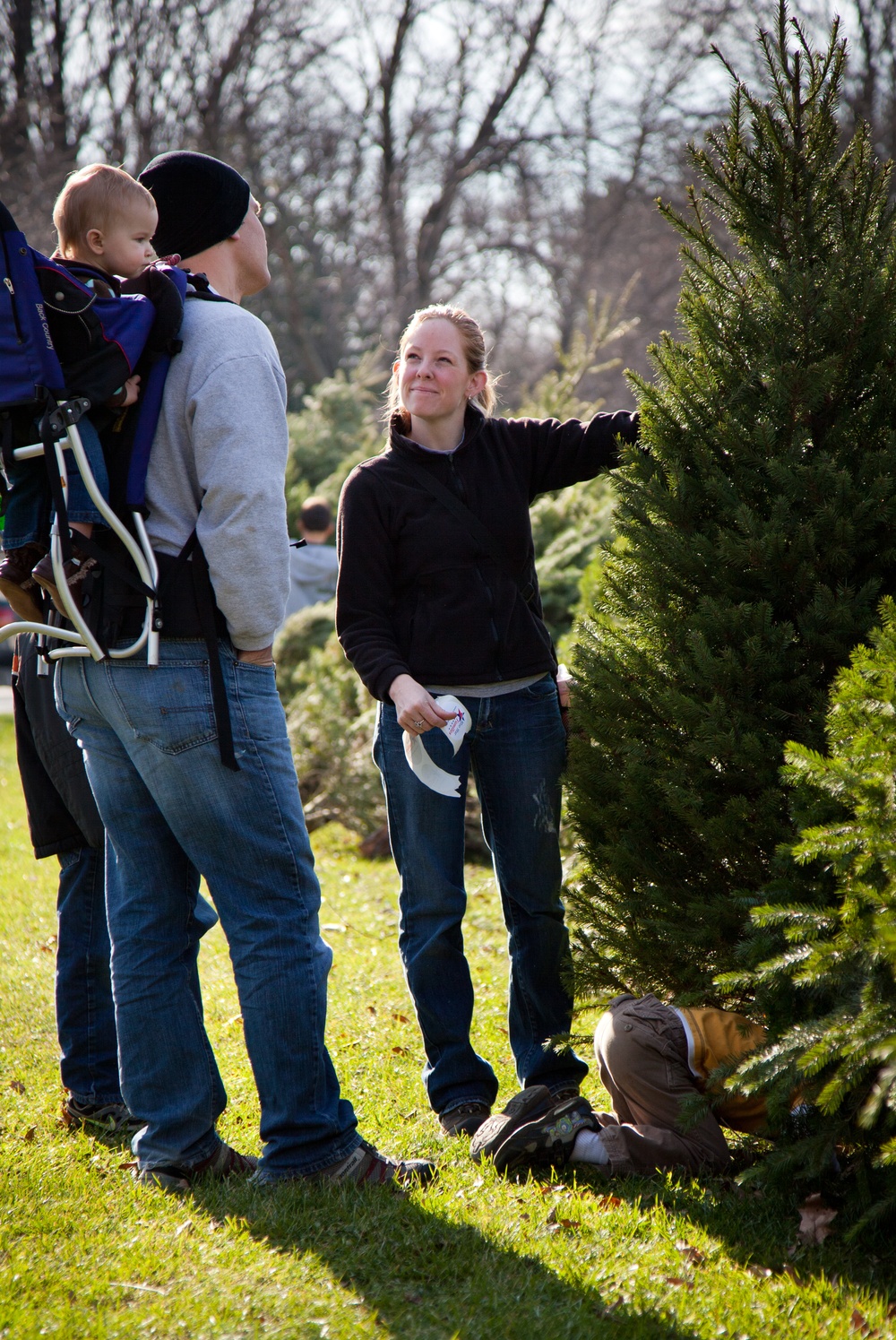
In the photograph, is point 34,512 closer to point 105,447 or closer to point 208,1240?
point 105,447

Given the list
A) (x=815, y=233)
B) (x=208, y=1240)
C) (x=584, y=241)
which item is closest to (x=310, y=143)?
(x=584, y=241)

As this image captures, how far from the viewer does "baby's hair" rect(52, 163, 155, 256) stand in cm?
257

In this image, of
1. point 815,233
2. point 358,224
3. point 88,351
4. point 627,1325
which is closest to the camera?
point 627,1325

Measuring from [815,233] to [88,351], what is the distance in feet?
5.93

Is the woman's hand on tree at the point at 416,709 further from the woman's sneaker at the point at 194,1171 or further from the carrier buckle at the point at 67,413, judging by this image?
the woman's sneaker at the point at 194,1171

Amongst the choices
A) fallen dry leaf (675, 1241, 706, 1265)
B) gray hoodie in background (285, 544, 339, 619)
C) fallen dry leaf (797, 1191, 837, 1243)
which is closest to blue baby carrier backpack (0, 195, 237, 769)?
fallen dry leaf (675, 1241, 706, 1265)

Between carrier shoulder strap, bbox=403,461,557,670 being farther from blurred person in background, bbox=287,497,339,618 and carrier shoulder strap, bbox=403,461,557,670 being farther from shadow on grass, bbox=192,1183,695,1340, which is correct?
blurred person in background, bbox=287,497,339,618

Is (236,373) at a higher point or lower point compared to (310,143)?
lower

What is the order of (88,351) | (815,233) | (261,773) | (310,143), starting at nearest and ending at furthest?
1. (88,351)
2. (261,773)
3. (815,233)
4. (310,143)

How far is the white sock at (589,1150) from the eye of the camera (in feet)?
9.19

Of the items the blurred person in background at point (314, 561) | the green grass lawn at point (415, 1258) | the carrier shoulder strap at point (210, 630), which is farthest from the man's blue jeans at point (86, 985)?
the blurred person in background at point (314, 561)

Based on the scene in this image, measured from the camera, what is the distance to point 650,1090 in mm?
2758

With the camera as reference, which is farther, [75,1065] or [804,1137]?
[75,1065]

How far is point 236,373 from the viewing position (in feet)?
8.38
